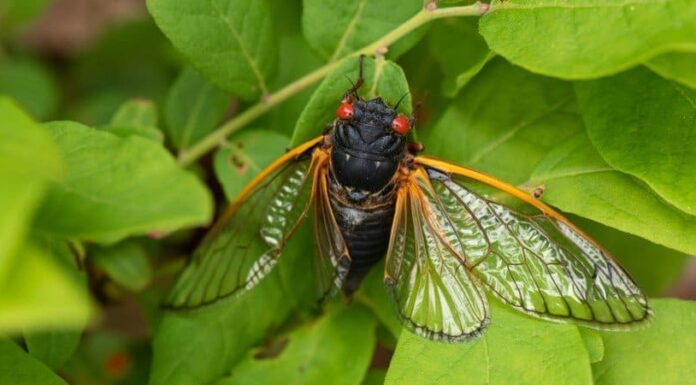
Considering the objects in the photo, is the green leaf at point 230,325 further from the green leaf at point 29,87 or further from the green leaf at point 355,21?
the green leaf at point 29,87

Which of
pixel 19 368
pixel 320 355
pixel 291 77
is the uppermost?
pixel 291 77

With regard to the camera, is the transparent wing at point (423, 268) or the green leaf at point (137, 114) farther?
the green leaf at point (137, 114)

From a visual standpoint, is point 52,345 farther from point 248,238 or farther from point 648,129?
point 648,129

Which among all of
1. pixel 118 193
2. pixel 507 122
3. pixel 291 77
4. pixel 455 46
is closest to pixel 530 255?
pixel 507 122

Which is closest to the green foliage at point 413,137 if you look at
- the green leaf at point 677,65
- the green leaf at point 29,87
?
the green leaf at point 677,65

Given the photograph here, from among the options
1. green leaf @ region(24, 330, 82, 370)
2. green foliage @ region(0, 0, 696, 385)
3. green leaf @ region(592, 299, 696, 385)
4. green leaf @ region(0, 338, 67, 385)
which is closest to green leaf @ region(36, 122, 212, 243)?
green foliage @ region(0, 0, 696, 385)

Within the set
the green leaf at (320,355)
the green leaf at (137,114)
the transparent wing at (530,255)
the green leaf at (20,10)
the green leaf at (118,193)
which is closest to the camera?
the green leaf at (118,193)

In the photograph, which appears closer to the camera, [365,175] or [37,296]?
[37,296]
